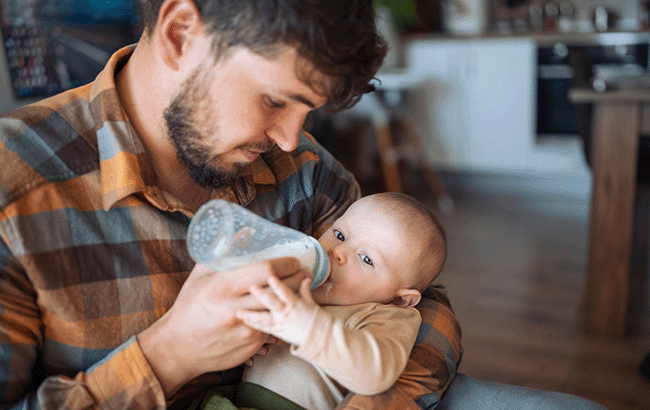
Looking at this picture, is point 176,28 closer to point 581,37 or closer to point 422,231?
point 422,231

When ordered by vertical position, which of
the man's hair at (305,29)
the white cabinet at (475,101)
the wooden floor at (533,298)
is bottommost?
the wooden floor at (533,298)

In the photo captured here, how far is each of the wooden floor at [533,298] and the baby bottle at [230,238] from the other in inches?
59.8

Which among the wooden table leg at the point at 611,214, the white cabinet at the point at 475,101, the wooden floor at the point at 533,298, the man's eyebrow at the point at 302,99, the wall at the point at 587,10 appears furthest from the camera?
the wall at the point at 587,10

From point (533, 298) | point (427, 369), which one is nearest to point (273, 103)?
point (427, 369)

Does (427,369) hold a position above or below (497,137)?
above

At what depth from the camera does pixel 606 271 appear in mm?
2287

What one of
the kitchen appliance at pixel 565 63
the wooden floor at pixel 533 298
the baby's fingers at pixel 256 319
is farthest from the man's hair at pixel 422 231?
the kitchen appliance at pixel 565 63

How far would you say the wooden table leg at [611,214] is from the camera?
2180mm

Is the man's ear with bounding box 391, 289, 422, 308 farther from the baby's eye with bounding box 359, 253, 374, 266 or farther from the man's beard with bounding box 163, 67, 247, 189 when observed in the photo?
the man's beard with bounding box 163, 67, 247, 189

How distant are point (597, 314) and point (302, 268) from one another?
1903mm

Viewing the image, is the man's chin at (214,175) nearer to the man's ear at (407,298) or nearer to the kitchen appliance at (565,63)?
the man's ear at (407,298)

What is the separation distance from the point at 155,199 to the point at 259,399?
38 centimetres

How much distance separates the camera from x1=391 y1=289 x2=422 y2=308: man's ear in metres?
1.07

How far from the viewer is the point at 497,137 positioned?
173 inches
